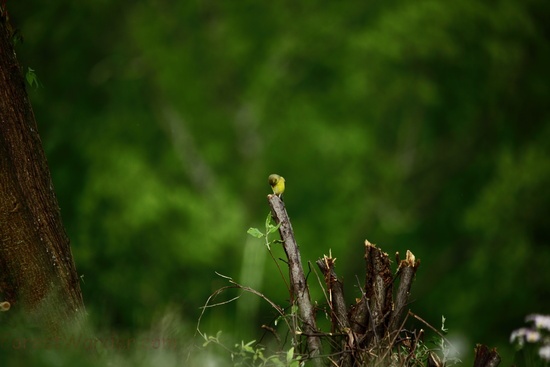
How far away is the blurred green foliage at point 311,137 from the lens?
9.38 meters

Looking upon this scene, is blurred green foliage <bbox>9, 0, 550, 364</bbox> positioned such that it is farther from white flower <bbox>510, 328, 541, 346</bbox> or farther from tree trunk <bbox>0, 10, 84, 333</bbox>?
tree trunk <bbox>0, 10, 84, 333</bbox>

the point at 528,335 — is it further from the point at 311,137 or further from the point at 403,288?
the point at 311,137

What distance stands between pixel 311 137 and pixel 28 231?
26.5 feet

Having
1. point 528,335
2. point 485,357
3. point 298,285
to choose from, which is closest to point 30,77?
point 298,285

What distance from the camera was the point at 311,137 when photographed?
10016 mm

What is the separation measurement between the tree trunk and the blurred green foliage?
6826mm

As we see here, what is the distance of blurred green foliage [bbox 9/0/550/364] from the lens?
9.38 m

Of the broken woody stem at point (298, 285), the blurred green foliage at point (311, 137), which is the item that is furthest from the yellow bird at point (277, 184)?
the blurred green foliage at point (311, 137)

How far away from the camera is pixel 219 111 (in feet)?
34.4

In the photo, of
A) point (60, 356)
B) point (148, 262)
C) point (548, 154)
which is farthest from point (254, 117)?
point (60, 356)

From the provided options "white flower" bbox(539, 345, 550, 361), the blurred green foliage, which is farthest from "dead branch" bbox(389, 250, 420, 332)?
the blurred green foliage

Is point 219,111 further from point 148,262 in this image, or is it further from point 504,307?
point 504,307

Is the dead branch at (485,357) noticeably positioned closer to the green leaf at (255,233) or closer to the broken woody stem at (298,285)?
the broken woody stem at (298,285)

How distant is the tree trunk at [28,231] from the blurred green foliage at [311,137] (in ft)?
22.4
